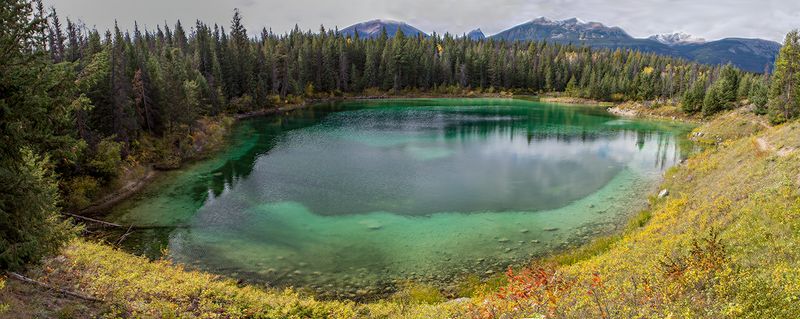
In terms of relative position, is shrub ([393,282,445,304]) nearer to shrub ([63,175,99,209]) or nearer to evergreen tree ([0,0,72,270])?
evergreen tree ([0,0,72,270])

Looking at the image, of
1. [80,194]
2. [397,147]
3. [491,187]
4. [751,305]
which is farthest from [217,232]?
[397,147]

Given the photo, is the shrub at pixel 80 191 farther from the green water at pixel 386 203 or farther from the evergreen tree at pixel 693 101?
the evergreen tree at pixel 693 101

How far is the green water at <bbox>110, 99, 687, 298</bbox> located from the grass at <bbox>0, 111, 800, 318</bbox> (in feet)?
8.54

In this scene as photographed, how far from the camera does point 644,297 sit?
11258 mm

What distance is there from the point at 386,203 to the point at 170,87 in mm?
35131

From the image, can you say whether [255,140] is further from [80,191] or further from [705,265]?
[705,265]

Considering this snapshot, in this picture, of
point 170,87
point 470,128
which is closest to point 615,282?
point 170,87

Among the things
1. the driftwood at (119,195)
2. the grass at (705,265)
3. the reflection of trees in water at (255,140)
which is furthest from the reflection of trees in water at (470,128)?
the grass at (705,265)

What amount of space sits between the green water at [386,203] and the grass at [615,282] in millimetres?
2604

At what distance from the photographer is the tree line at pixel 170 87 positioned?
41.7 feet

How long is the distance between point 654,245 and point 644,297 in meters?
7.31

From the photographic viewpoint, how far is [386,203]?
3375cm

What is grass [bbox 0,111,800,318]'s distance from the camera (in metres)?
10.5

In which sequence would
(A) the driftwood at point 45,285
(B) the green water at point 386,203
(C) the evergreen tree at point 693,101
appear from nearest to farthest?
1. (A) the driftwood at point 45,285
2. (B) the green water at point 386,203
3. (C) the evergreen tree at point 693,101
